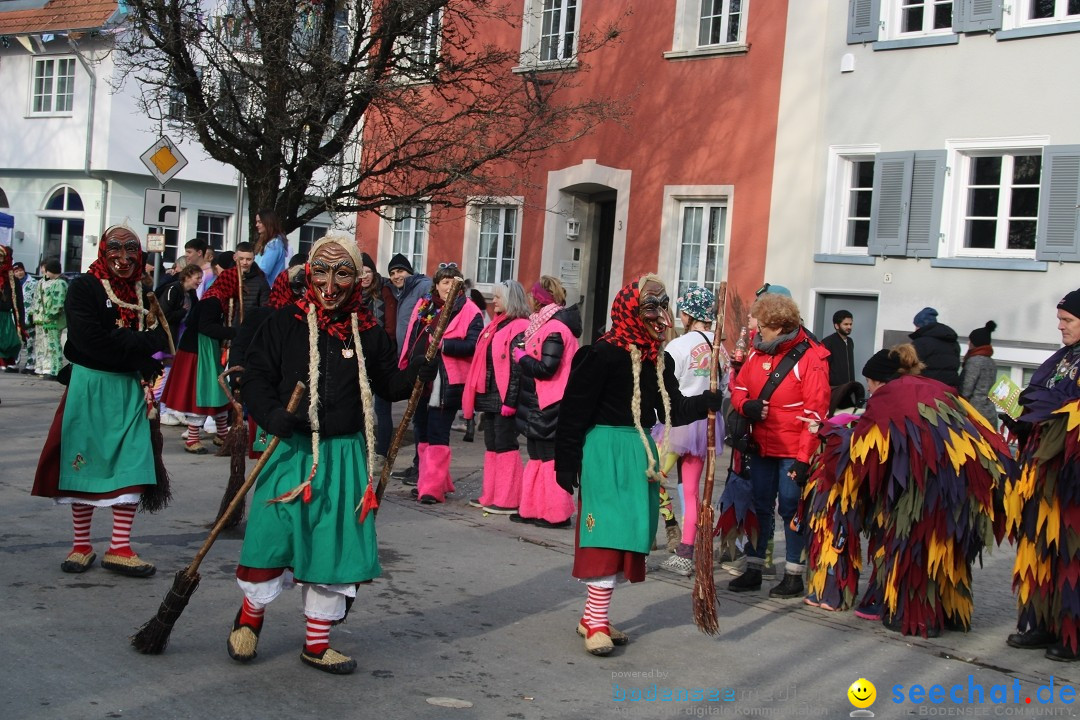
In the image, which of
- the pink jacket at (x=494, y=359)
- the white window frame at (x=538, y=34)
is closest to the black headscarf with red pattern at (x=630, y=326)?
the pink jacket at (x=494, y=359)

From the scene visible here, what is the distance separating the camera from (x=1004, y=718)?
5.82m

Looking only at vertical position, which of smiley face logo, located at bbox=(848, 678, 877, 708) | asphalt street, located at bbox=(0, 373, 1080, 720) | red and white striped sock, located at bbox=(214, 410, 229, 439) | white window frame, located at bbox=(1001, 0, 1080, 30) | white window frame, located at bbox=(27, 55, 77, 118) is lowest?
asphalt street, located at bbox=(0, 373, 1080, 720)

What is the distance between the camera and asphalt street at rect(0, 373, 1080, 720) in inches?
213

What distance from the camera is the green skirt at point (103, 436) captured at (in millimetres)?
7168

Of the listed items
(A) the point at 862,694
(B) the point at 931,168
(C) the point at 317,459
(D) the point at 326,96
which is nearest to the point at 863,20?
(B) the point at 931,168

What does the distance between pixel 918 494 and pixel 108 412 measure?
4.55 metres

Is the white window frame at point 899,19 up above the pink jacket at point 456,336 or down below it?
above

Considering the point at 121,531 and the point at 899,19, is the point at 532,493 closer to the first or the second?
the point at 121,531

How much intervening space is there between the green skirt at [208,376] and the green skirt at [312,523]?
6.63 meters

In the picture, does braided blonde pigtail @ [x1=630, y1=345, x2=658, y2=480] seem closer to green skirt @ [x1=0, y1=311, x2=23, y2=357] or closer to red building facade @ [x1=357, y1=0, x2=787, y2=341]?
red building facade @ [x1=357, y1=0, x2=787, y2=341]

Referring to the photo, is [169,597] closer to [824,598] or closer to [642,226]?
[824,598]

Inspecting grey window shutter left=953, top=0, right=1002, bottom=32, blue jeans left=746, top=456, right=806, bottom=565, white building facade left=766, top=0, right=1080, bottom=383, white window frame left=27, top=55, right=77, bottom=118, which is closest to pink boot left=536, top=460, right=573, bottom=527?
blue jeans left=746, top=456, right=806, bottom=565

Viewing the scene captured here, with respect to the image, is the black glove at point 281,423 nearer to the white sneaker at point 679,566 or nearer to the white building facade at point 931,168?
the white sneaker at point 679,566

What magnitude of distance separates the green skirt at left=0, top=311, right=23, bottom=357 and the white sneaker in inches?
448
